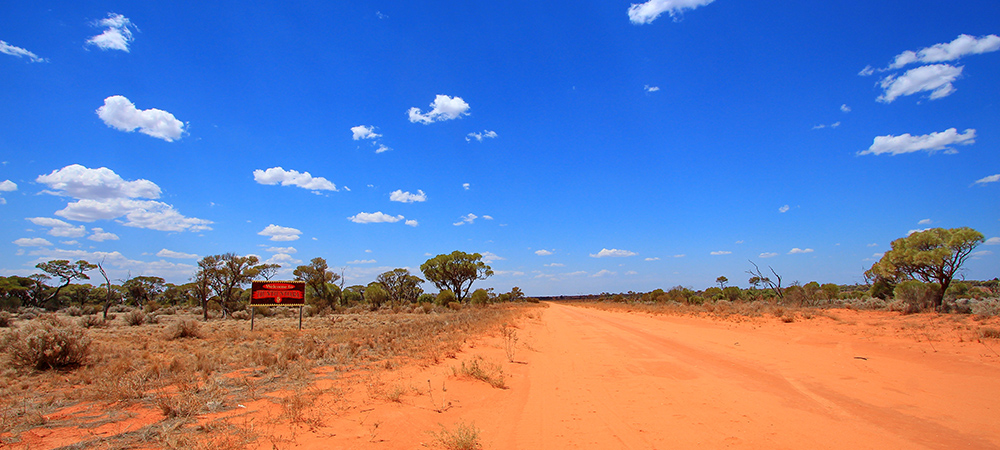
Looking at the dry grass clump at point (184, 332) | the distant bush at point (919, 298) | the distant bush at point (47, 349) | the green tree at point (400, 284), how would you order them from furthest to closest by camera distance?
1. the green tree at point (400, 284)
2. the distant bush at point (919, 298)
3. the dry grass clump at point (184, 332)
4. the distant bush at point (47, 349)

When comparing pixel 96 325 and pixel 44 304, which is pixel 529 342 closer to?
pixel 96 325

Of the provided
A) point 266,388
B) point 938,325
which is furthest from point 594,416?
point 938,325

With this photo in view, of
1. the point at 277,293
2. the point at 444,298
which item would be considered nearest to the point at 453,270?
the point at 444,298

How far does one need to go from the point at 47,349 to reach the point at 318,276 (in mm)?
41981

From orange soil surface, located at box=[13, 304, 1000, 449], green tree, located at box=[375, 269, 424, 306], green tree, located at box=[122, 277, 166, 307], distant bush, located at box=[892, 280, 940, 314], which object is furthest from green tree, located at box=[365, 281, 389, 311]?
distant bush, located at box=[892, 280, 940, 314]

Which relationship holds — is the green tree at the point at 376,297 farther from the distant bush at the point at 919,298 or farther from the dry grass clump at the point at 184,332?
the distant bush at the point at 919,298

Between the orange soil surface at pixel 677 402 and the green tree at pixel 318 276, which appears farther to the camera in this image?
the green tree at pixel 318 276

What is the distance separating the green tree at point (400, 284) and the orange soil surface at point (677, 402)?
5726 centimetres

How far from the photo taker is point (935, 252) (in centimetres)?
2120

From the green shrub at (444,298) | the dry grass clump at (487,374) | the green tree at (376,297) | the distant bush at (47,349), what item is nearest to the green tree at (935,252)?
the dry grass clump at (487,374)

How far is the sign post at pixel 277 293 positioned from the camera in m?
25.2

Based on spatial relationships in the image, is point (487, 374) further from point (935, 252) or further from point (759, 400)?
point (935, 252)

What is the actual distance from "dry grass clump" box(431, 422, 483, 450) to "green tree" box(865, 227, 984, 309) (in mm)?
26247

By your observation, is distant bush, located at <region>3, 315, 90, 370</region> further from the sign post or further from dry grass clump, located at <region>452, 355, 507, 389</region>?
the sign post
